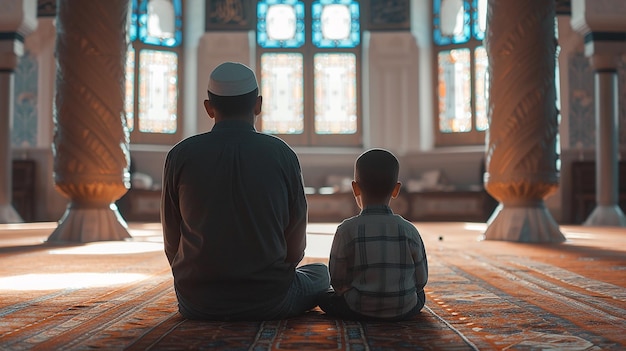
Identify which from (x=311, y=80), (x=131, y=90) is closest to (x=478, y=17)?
(x=311, y=80)

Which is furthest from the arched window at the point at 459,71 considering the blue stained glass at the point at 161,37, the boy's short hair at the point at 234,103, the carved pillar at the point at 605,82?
the boy's short hair at the point at 234,103

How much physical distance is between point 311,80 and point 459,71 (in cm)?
245

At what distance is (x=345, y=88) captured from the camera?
1236cm

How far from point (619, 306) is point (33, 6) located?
356 inches

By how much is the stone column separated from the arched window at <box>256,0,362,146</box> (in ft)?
12.8

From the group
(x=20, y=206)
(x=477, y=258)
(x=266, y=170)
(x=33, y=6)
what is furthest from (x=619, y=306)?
(x=20, y=206)

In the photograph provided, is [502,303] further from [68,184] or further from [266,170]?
[68,184]

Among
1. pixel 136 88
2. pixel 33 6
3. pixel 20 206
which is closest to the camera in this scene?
pixel 33 6

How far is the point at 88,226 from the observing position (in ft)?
19.2

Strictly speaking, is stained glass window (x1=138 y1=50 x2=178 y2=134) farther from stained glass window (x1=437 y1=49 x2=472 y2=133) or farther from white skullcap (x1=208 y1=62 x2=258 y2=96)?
white skullcap (x1=208 y1=62 x2=258 y2=96)

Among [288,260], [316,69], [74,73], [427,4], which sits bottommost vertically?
[288,260]

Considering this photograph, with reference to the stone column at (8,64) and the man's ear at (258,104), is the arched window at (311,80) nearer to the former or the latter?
the stone column at (8,64)

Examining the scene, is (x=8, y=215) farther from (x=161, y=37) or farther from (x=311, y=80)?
(x=311, y=80)

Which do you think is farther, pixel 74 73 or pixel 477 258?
pixel 74 73
